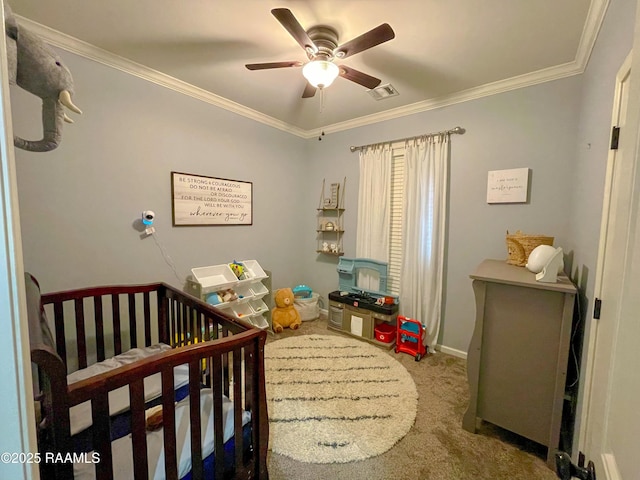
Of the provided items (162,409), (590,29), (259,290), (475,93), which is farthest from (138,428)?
(475,93)

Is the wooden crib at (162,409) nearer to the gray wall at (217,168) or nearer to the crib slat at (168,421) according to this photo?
the crib slat at (168,421)

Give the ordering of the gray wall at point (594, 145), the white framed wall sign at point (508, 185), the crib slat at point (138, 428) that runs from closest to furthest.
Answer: the crib slat at point (138, 428) < the gray wall at point (594, 145) < the white framed wall sign at point (508, 185)

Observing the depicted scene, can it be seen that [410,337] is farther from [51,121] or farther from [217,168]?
[51,121]

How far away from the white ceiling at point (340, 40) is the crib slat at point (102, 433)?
6.52 ft

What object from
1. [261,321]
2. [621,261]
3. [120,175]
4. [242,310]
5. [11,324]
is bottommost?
[261,321]

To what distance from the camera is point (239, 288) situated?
2850 mm

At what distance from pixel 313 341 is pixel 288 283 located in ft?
3.24

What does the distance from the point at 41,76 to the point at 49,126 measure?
186mm

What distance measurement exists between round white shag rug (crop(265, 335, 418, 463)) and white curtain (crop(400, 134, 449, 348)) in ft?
2.07

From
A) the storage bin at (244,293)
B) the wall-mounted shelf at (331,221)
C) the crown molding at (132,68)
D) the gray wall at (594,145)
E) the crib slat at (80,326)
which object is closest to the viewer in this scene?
the gray wall at (594,145)

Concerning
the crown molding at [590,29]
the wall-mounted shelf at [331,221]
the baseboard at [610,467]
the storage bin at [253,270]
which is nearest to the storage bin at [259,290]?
the storage bin at [253,270]

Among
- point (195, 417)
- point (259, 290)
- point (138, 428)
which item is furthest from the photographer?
point (259, 290)

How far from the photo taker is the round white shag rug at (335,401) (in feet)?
5.08

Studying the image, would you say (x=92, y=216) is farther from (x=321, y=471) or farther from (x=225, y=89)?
(x=321, y=471)
